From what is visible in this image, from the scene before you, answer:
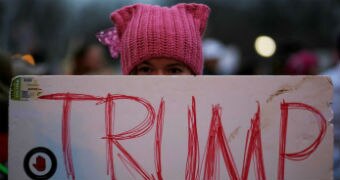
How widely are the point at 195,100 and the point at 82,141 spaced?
11.4 inches

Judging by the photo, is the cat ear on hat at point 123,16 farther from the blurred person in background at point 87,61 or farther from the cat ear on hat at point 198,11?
the blurred person in background at point 87,61

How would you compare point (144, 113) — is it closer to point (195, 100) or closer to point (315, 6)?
point (195, 100)

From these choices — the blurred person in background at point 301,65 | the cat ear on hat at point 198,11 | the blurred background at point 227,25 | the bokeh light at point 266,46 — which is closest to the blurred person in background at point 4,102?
the cat ear on hat at point 198,11

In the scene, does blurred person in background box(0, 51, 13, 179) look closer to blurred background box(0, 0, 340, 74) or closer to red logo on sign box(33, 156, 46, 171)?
red logo on sign box(33, 156, 46, 171)

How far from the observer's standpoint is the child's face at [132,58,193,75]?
178cm

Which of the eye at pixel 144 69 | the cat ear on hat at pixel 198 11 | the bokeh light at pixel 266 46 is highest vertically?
the bokeh light at pixel 266 46

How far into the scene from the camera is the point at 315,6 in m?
10.2

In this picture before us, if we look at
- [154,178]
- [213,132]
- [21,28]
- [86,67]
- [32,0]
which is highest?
[32,0]

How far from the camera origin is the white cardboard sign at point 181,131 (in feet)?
4.85

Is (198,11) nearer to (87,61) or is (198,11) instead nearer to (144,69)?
(144,69)

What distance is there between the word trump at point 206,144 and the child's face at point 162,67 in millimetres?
304

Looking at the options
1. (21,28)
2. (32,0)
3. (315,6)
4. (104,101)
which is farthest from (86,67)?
(315,6)

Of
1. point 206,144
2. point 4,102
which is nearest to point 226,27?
point 4,102

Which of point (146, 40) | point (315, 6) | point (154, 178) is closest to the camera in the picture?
point (154, 178)
